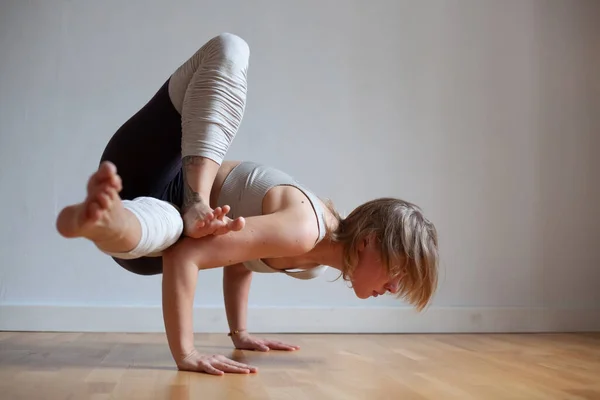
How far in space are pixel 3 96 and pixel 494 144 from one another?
1.79 meters

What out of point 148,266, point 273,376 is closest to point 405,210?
point 273,376

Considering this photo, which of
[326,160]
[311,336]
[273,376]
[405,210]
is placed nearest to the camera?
[273,376]

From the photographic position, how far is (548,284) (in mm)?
2738

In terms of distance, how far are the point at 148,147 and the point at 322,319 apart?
3.78 feet

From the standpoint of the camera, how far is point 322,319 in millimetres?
2510

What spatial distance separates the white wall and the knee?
3.37 ft

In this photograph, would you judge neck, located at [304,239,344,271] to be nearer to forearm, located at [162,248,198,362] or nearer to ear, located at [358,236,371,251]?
ear, located at [358,236,371,251]

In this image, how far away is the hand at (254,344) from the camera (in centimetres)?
190

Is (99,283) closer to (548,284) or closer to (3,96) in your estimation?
(3,96)

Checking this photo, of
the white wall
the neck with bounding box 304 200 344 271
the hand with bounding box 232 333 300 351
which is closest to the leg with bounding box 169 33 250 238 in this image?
the neck with bounding box 304 200 344 271

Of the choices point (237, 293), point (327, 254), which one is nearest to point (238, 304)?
point (237, 293)

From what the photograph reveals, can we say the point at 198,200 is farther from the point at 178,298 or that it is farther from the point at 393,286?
the point at 393,286

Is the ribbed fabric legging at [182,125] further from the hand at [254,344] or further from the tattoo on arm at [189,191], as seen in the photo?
the hand at [254,344]

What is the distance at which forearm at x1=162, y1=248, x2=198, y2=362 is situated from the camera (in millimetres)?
1462
